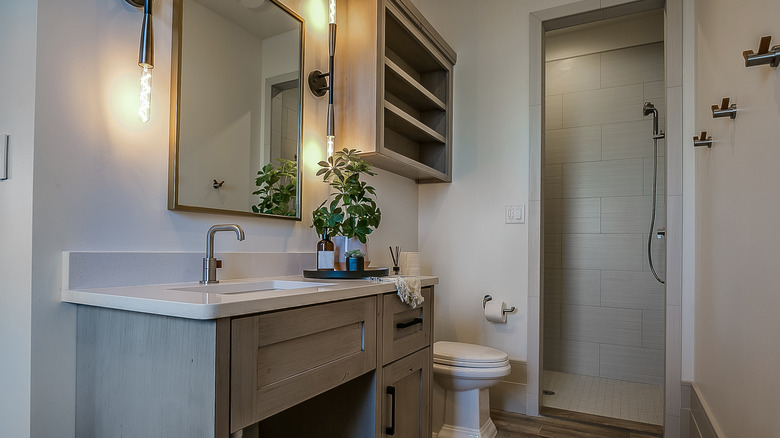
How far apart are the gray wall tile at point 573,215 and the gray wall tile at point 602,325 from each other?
1.98 feet

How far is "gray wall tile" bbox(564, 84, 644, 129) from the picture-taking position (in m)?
3.37

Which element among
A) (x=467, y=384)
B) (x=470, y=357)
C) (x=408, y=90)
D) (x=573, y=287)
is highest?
(x=408, y=90)

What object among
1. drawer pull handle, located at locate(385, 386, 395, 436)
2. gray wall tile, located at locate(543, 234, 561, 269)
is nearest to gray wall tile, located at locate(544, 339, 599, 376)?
gray wall tile, located at locate(543, 234, 561, 269)

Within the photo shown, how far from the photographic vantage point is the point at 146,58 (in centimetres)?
131

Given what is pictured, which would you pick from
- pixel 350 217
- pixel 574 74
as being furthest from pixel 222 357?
pixel 574 74

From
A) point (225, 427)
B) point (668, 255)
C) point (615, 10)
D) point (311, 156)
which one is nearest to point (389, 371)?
point (225, 427)

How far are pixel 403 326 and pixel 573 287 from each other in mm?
2285

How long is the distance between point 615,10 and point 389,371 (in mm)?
2340

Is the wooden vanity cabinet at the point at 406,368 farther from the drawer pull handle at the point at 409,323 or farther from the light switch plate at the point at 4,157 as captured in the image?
the light switch plate at the point at 4,157

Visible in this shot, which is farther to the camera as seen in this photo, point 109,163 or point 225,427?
point 109,163

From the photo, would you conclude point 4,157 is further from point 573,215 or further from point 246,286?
point 573,215

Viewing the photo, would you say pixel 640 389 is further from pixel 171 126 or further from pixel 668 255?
pixel 171 126

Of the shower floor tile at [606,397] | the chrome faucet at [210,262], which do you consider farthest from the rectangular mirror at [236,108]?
the shower floor tile at [606,397]

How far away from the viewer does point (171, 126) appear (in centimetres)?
145
